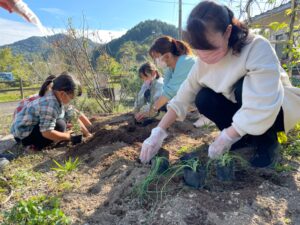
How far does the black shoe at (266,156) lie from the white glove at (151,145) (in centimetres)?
65

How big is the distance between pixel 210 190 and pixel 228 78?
2.33ft

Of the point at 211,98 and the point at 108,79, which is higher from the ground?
the point at 211,98

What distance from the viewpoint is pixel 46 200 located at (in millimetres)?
1694

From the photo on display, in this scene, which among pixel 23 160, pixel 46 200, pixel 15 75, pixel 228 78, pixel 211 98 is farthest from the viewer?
pixel 15 75

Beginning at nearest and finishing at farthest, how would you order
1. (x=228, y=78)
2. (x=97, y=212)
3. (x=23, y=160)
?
(x=97, y=212)
(x=228, y=78)
(x=23, y=160)

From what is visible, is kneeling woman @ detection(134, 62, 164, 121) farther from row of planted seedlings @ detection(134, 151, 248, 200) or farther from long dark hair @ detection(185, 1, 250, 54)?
long dark hair @ detection(185, 1, 250, 54)

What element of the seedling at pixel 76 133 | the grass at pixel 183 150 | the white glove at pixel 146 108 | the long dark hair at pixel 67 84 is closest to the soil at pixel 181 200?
the grass at pixel 183 150

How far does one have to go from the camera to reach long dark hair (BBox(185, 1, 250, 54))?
1.58 metres

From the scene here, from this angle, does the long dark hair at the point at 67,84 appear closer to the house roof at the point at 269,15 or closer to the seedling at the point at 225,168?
the seedling at the point at 225,168

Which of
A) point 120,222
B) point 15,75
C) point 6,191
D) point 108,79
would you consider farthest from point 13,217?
point 15,75

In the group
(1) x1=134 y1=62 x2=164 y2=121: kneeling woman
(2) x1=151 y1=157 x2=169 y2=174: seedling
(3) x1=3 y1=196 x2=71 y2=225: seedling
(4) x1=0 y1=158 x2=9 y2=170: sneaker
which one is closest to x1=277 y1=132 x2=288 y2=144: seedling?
(2) x1=151 y1=157 x2=169 y2=174: seedling

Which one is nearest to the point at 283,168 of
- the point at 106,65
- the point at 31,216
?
the point at 31,216

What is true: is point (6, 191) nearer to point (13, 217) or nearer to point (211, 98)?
point (13, 217)

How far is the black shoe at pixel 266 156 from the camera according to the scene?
192cm
